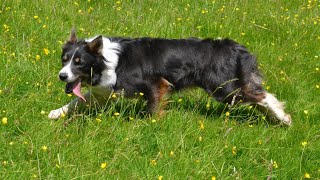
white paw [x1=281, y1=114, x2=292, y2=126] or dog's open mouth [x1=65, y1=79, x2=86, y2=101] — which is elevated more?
dog's open mouth [x1=65, y1=79, x2=86, y2=101]

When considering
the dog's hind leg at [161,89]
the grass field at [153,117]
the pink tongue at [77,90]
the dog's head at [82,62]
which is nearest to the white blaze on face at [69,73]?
the dog's head at [82,62]

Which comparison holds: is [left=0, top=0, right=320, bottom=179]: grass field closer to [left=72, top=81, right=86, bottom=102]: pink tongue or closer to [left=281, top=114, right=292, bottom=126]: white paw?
[left=281, top=114, right=292, bottom=126]: white paw

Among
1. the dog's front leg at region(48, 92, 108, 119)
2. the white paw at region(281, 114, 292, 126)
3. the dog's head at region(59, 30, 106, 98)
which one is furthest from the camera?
the white paw at region(281, 114, 292, 126)

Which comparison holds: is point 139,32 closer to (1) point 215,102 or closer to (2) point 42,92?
(1) point 215,102

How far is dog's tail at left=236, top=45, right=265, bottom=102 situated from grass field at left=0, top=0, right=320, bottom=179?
214mm

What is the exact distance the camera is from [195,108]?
4918mm

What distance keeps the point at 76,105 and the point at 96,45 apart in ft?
2.03

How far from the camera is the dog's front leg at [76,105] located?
4496 millimetres

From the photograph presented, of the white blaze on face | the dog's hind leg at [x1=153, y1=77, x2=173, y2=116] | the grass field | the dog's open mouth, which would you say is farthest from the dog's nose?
the dog's hind leg at [x1=153, y1=77, x2=173, y2=116]

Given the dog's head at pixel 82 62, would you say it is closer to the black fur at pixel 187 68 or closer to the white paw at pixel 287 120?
the black fur at pixel 187 68

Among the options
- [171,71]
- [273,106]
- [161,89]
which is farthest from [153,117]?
[273,106]

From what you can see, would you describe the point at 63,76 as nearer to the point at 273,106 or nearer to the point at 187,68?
the point at 187,68

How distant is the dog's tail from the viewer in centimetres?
521

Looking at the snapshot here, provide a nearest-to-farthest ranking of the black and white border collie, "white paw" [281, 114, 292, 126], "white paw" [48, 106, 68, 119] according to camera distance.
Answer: "white paw" [48, 106, 68, 119] → the black and white border collie → "white paw" [281, 114, 292, 126]
